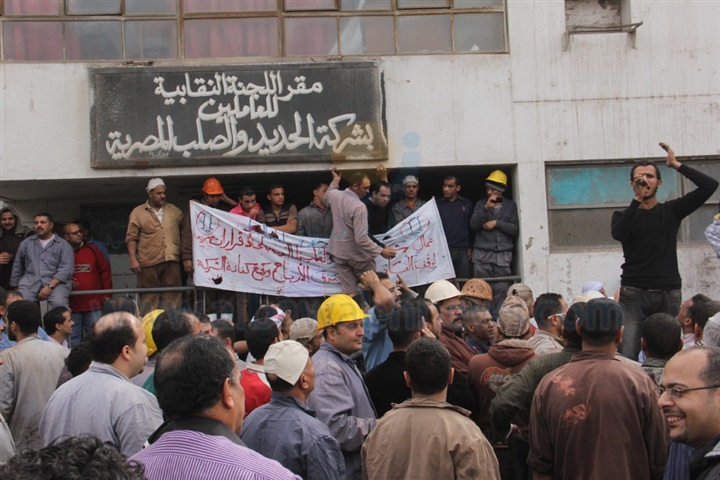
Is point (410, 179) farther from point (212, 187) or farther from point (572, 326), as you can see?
point (572, 326)

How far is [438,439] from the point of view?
4.68 m

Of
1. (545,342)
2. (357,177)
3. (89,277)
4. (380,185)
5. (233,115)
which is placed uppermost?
(233,115)

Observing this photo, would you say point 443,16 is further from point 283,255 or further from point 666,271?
point 666,271

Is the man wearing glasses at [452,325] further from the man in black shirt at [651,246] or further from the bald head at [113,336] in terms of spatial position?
the bald head at [113,336]

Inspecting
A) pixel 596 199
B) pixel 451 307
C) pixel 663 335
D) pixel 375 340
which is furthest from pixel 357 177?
pixel 663 335

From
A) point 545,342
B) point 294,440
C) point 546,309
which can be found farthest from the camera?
point 546,309

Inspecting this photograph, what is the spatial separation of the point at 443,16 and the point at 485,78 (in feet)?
3.33

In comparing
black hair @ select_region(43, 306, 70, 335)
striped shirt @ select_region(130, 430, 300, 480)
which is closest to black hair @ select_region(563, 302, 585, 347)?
striped shirt @ select_region(130, 430, 300, 480)

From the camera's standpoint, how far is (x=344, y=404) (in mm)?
5699

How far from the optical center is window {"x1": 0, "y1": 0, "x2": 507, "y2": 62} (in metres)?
12.0

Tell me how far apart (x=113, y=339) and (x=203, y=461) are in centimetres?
198

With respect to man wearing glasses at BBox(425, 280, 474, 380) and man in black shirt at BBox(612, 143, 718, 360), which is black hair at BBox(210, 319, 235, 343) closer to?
man wearing glasses at BBox(425, 280, 474, 380)

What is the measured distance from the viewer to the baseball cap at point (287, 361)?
4973mm

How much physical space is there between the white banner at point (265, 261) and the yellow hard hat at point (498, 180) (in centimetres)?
124
